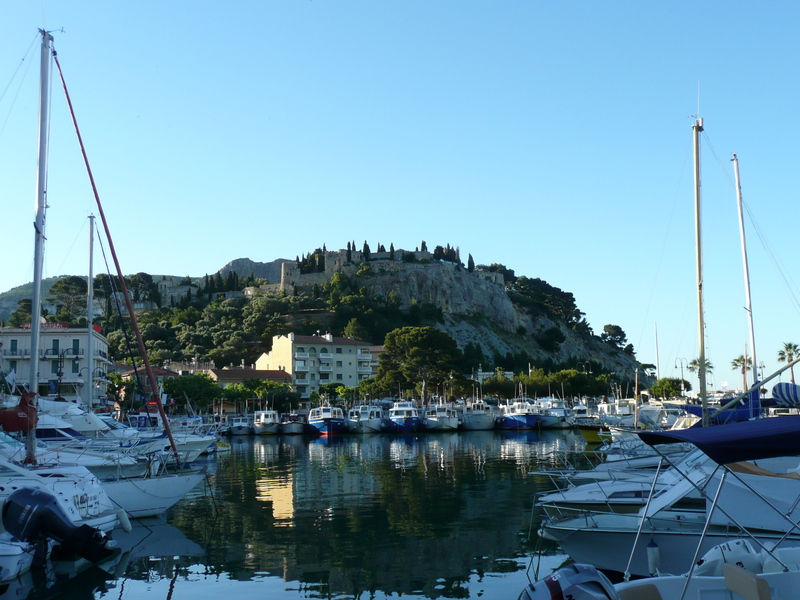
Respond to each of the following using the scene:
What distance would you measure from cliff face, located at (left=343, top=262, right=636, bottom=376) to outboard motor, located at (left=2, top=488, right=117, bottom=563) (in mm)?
132315

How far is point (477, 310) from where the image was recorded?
167 meters

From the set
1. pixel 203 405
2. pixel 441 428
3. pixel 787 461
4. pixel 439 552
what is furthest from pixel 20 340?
pixel 787 461

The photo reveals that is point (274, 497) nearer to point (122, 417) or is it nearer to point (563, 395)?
point (122, 417)

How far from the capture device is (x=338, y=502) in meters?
25.2

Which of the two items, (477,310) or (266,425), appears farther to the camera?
(477,310)

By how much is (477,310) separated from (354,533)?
14827 cm

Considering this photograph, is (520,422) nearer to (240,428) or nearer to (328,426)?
(328,426)

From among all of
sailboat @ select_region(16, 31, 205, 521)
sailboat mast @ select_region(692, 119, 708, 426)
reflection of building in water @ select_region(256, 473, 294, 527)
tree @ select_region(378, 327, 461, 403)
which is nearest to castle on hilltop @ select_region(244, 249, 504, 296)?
tree @ select_region(378, 327, 461, 403)

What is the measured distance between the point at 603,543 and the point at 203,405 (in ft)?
253

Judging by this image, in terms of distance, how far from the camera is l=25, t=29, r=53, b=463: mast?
19.4 m

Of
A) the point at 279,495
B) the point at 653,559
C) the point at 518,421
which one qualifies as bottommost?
the point at 518,421

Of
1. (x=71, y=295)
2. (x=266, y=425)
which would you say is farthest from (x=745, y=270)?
(x=71, y=295)

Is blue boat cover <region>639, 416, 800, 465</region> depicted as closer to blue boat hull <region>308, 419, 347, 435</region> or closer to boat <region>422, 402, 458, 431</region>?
blue boat hull <region>308, 419, 347, 435</region>

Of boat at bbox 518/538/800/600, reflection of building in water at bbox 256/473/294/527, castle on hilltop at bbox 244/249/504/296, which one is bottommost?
reflection of building in water at bbox 256/473/294/527
